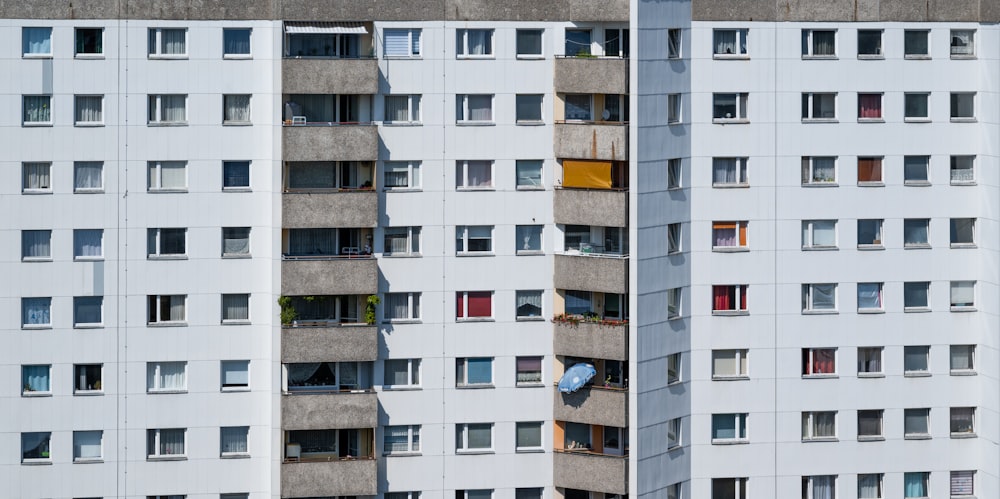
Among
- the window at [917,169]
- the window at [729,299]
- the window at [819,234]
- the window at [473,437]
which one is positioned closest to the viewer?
the window at [473,437]

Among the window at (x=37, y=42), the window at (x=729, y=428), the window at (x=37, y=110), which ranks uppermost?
the window at (x=37, y=42)

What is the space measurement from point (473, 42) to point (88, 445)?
2289 centimetres

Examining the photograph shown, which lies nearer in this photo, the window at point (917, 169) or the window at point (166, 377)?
the window at point (166, 377)

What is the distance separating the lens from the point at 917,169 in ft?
261

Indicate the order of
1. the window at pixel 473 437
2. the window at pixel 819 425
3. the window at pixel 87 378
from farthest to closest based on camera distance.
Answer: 1. the window at pixel 819 425
2. the window at pixel 473 437
3. the window at pixel 87 378

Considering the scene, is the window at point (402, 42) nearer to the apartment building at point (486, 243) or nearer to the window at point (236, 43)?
A: the apartment building at point (486, 243)

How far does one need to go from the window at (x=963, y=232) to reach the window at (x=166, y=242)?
3262 cm

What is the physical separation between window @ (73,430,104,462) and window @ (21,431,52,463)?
3.47 ft

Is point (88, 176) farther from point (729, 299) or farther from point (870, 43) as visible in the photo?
point (870, 43)

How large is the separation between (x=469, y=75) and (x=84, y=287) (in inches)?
707

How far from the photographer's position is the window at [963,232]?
7975 cm

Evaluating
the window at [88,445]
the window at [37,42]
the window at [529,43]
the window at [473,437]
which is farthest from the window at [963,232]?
the window at [37,42]

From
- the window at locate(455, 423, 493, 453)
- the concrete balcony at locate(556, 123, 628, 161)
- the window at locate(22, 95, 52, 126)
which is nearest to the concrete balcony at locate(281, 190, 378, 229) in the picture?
the concrete balcony at locate(556, 123, 628, 161)

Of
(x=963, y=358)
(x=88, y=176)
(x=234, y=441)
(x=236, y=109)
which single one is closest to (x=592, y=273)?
(x=236, y=109)
